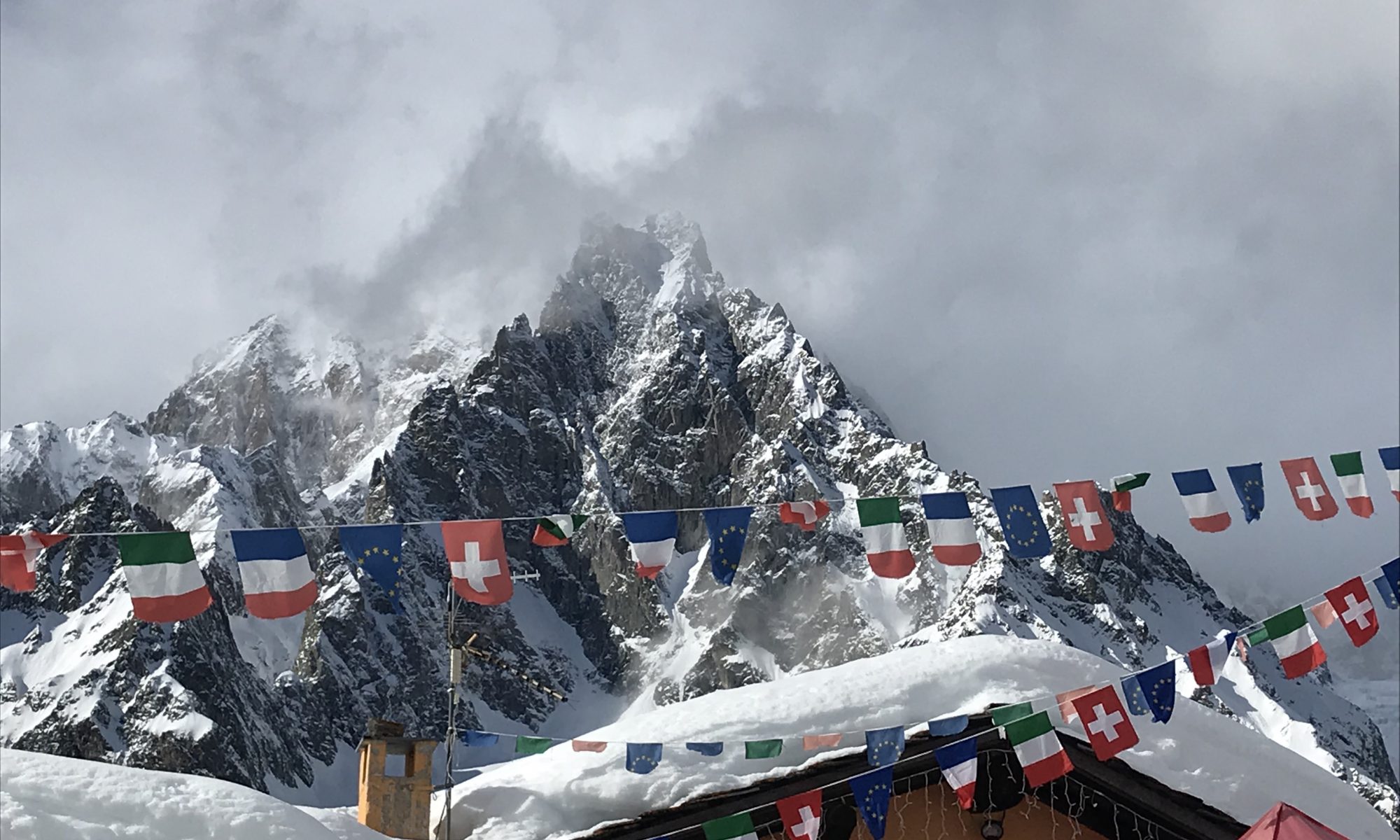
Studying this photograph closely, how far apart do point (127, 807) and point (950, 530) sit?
23.5 ft

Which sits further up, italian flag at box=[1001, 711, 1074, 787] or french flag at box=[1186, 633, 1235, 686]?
french flag at box=[1186, 633, 1235, 686]

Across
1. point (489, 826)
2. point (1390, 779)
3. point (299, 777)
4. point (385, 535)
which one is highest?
point (299, 777)

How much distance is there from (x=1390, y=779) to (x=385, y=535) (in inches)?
8408

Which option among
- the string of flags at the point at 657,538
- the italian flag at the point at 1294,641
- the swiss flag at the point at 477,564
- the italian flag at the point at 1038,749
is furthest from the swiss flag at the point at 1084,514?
the swiss flag at the point at 477,564

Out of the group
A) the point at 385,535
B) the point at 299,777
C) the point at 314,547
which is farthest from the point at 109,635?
the point at 385,535

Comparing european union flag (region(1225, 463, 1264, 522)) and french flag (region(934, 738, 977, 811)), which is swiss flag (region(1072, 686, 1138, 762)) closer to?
french flag (region(934, 738, 977, 811))

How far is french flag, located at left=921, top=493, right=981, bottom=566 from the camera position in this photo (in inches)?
469

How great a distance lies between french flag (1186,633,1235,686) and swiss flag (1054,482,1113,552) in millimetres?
1618

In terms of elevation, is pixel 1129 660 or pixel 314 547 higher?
pixel 314 547

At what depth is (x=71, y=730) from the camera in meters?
133

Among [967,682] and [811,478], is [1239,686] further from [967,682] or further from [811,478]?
[967,682]

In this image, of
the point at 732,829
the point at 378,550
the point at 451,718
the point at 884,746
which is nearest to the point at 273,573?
the point at 378,550

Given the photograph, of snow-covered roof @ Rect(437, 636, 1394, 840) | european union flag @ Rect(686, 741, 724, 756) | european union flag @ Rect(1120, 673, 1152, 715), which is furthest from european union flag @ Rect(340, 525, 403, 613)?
european union flag @ Rect(1120, 673, 1152, 715)

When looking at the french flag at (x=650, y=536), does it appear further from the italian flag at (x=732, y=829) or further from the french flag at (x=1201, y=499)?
the french flag at (x=1201, y=499)
